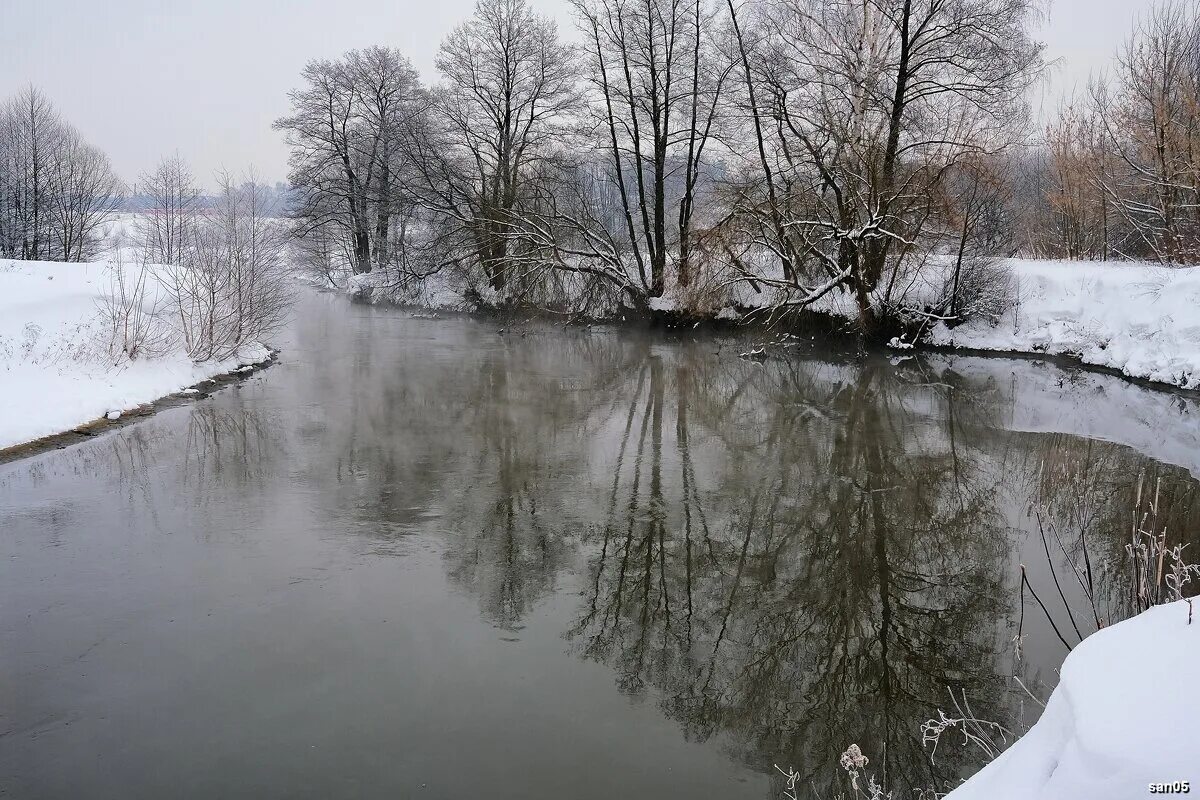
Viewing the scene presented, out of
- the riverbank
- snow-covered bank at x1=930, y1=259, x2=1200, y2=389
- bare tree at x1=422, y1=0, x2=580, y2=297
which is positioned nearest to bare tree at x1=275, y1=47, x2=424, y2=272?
bare tree at x1=422, y1=0, x2=580, y2=297

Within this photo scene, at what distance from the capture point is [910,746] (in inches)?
185

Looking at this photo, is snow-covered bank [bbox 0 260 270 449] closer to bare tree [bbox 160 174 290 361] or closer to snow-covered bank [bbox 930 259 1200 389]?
bare tree [bbox 160 174 290 361]

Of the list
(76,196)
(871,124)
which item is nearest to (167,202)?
(76,196)

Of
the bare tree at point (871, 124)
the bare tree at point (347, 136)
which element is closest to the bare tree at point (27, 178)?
the bare tree at point (347, 136)

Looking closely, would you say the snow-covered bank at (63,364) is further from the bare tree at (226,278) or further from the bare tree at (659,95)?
the bare tree at (659,95)

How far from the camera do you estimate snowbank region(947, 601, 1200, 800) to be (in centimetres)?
183

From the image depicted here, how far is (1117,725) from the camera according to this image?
196 centimetres

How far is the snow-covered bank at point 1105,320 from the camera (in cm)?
1491

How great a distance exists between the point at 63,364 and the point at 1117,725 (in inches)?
581

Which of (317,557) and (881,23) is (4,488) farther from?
(881,23)

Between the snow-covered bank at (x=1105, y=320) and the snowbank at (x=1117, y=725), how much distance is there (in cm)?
1446

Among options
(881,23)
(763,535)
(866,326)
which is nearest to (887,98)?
(881,23)

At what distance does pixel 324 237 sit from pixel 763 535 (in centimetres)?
3553

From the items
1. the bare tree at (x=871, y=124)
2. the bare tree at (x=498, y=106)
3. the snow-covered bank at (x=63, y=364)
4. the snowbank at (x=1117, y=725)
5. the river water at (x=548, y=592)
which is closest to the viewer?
the snowbank at (x=1117, y=725)
